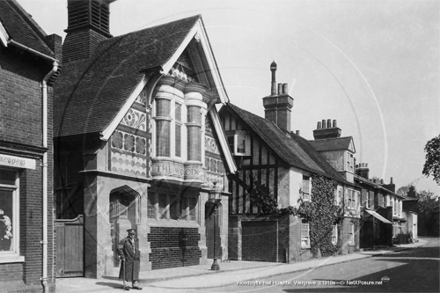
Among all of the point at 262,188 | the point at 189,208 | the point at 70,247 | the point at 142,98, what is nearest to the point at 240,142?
the point at 262,188

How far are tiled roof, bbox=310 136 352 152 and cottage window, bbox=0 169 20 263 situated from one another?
1107 inches

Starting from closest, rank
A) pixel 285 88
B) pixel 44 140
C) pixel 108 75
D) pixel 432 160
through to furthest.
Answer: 1. pixel 44 140
2. pixel 108 75
3. pixel 432 160
4. pixel 285 88

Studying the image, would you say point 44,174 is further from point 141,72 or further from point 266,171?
point 266,171

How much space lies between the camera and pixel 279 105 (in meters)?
33.9

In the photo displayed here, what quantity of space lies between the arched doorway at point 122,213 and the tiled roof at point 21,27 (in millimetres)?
5570

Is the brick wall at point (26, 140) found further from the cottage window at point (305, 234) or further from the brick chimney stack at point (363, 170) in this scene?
the brick chimney stack at point (363, 170)

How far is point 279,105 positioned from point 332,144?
20.4 feet

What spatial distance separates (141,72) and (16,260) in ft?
26.8

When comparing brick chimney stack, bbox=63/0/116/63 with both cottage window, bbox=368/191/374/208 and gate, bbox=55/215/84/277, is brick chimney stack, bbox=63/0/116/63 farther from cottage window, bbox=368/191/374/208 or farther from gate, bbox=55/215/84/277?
cottage window, bbox=368/191/374/208

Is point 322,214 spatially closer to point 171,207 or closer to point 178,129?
point 171,207

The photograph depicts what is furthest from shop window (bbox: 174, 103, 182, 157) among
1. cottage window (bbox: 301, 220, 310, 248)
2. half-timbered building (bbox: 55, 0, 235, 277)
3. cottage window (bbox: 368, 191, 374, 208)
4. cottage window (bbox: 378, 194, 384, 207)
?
cottage window (bbox: 378, 194, 384, 207)

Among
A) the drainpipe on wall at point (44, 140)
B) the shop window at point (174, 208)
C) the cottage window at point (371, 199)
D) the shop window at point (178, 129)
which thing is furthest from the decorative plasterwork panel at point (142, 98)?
the cottage window at point (371, 199)

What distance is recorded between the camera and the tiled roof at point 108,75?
654 inches

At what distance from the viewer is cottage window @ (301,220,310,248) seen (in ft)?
91.5
